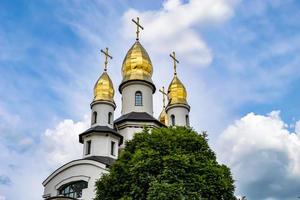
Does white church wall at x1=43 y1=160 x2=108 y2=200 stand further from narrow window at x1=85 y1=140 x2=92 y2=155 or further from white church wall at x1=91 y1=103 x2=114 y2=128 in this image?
white church wall at x1=91 y1=103 x2=114 y2=128

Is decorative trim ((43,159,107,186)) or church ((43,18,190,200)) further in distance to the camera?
church ((43,18,190,200))

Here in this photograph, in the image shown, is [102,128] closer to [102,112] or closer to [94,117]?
[102,112]

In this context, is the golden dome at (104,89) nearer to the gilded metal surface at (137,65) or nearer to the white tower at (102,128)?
the white tower at (102,128)

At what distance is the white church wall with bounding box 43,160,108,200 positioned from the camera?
24.3 metres

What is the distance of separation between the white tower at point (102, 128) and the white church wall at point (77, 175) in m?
1.61

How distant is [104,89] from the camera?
30016 millimetres

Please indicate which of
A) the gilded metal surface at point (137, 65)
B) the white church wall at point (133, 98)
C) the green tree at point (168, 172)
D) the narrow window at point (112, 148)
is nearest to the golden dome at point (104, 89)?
the white church wall at point (133, 98)

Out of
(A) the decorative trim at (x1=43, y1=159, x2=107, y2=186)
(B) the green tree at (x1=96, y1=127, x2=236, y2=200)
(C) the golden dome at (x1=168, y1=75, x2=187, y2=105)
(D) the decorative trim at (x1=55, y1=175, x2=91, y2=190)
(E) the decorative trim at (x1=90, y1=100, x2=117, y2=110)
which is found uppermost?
(C) the golden dome at (x1=168, y1=75, x2=187, y2=105)

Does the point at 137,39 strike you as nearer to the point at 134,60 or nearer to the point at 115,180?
the point at 134,60

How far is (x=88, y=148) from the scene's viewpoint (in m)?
27.3

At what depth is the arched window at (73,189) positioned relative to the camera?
2502cm

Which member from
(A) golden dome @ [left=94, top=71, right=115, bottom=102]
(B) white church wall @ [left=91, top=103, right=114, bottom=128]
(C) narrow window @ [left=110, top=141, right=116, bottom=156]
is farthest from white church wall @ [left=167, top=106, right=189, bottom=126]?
(C) narrow window @ [left=110, top=141, right=116, bottom=156]

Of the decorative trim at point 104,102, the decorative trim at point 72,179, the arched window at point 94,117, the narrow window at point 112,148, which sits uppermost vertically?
the decorative trim at point 104,102

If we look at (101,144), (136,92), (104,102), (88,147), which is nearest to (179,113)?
(136,92)
